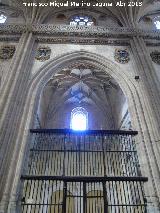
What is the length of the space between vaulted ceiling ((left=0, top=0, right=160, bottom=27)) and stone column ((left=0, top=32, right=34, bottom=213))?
282 centimetres

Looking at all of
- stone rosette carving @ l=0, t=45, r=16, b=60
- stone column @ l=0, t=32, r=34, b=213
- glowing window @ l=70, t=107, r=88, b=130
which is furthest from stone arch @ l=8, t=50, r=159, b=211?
glowing window @ l=70, t=107, r=88, b=130

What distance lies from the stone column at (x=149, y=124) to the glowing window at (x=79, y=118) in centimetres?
695

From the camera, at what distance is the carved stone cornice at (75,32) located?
459 inches

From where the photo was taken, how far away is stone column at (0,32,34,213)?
6.73m

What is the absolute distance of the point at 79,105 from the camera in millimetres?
17828

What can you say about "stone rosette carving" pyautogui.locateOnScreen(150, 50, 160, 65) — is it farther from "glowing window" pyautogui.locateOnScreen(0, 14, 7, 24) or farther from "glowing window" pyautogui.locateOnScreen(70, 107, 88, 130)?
"glowing window" pyautogui.locateOnScreen(0, 14, 7, 24)

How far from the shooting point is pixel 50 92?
16859 mm

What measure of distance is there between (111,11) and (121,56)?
4093mm

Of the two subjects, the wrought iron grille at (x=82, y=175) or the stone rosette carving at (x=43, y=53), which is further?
the stone rosette carving at (x=43, y=53)

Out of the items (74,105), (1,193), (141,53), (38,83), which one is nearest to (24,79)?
(38,83)

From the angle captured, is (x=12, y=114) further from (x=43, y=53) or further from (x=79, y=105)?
(x=79, y=105)

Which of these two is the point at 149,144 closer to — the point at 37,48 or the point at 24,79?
the point at 24,79

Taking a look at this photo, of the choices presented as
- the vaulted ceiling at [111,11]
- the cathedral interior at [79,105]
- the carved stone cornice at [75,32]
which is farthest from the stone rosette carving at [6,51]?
the vaulted ceiling at [111,11]

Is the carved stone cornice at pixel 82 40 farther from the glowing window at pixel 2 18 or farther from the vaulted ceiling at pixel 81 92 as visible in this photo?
the vaulted ceiling at pixel 81 92
